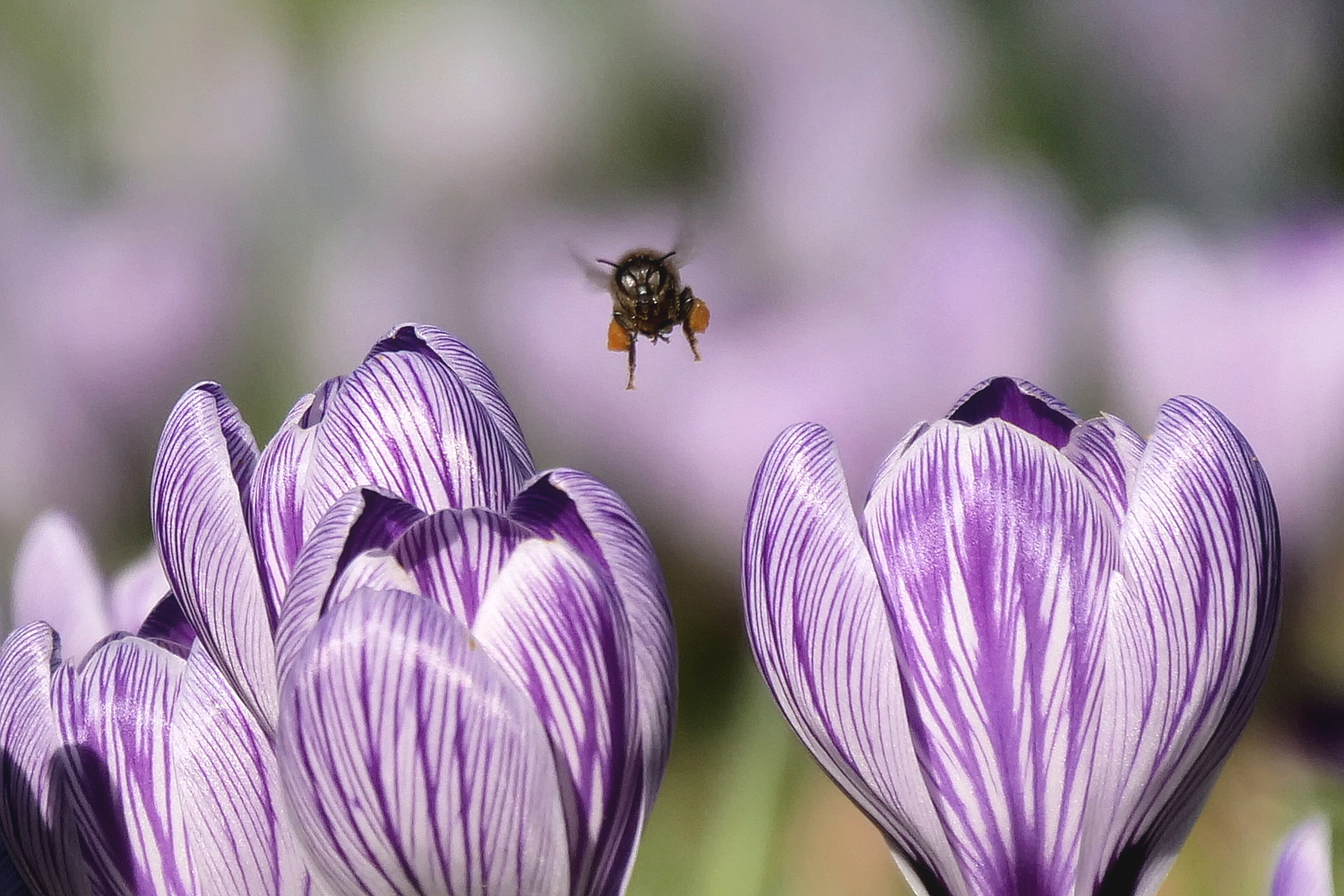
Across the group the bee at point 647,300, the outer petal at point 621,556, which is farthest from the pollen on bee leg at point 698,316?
the outer petal at point 621,556

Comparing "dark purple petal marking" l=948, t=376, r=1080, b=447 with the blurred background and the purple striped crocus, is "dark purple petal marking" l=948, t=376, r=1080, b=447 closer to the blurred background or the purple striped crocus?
the purple striped crocus

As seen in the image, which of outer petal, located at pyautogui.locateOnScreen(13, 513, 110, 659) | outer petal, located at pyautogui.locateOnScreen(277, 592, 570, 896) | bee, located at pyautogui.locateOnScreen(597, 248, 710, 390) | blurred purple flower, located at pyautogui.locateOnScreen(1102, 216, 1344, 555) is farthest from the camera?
blurred purple flower, located at pyautogui.locateOnScreen(1102, 216, 1344, 555)

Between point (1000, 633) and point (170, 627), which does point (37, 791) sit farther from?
point (1000, 633)

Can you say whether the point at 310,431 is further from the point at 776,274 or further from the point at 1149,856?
the point at 776,274

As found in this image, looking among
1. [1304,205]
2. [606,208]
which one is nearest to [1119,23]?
[1304,205]

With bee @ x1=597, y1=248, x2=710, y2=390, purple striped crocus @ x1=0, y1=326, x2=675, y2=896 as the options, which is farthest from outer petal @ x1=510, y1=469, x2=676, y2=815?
bee @ x1=597, y1=248, x2=710, y2=390

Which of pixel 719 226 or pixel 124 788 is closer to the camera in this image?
pixel 124 788

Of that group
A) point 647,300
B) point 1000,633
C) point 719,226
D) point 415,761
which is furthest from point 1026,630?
point 719,226
